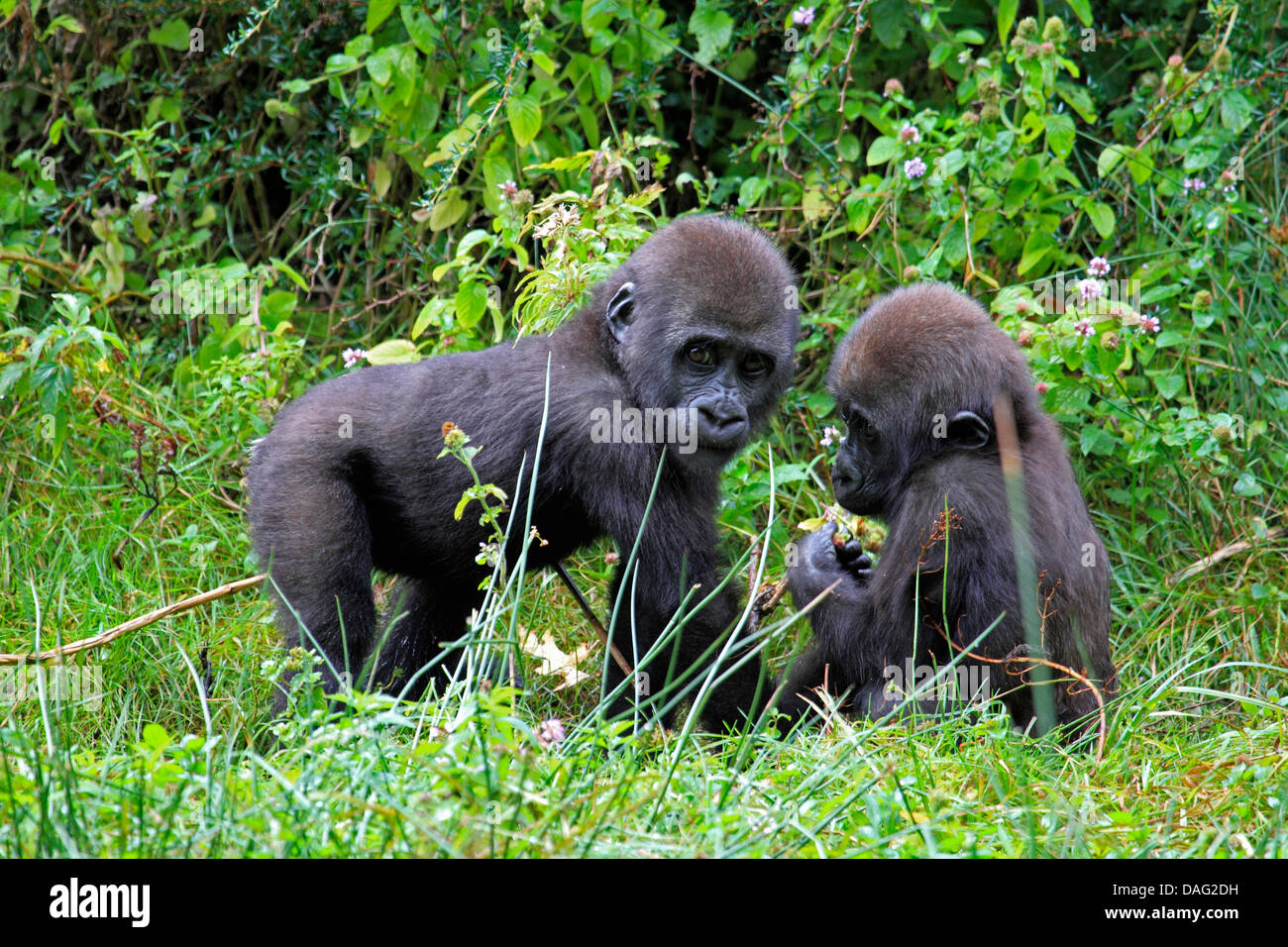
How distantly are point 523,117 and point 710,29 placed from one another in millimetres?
1050

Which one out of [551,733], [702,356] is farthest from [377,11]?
[551,733]

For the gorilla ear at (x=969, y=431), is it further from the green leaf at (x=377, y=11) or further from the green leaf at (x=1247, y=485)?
the green leaf at (x=377, y=11)

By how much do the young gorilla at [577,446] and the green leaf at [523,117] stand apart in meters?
1.38

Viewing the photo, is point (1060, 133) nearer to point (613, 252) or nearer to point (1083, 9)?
point (1083, 9)

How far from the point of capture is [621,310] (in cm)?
480

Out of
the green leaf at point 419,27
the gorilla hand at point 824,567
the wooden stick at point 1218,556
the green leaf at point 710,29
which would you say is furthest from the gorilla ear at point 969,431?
the green leaf at point 419,27

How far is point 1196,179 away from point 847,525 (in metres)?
2.47

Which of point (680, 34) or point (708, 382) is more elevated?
point (680, 34)

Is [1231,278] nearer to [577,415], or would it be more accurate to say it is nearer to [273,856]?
[577,415]

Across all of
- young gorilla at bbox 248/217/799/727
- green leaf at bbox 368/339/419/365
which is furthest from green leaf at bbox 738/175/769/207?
green leaf at bbox 368/339/419/365

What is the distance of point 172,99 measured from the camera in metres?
7.11

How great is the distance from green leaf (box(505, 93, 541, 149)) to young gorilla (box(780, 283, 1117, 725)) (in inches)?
78.7

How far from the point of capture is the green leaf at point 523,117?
6.01 m
